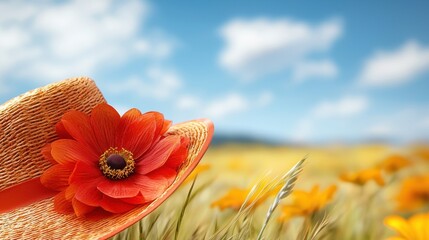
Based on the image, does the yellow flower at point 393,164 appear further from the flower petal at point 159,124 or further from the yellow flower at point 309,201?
the flower petal at point 159,124

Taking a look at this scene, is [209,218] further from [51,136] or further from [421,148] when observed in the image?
[421,148]

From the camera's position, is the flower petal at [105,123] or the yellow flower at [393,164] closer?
the flower petal at [105,123]

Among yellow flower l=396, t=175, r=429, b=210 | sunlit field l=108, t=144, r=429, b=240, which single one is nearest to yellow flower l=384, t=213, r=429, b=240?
sunlit field l=108, t=144, r=429, b=240

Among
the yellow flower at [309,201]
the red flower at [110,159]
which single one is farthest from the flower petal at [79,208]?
the yellow flower at [309,201]

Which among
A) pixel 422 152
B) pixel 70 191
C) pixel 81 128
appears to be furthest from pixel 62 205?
pixel 422 152

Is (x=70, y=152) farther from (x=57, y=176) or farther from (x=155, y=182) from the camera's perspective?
(x=155, y=182)
